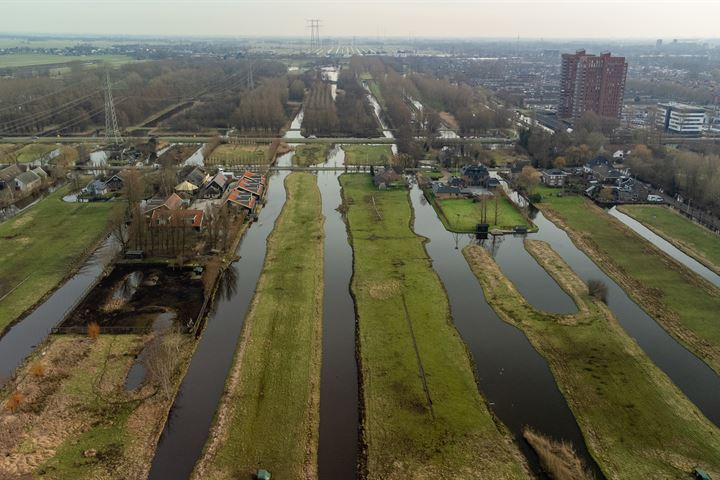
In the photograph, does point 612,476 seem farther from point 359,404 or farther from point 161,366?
point 161,366

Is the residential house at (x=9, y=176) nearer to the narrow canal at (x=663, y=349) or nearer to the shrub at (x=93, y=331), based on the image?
the shrub at (x=93, y=331)


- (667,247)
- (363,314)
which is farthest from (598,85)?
(363,314)

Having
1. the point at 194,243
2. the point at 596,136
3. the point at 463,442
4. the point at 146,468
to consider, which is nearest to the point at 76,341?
the point at 146,468

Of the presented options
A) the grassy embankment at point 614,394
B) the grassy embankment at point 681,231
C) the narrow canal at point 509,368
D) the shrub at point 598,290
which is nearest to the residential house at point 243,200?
the narrow canal at point 509,368

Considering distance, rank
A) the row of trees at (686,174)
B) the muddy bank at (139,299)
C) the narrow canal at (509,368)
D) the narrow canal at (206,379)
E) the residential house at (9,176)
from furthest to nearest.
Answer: the residential house at (9,176), the row of trees at (686,174), the muddy bank at (139,299), the narrow canal at (509,368), the narrow canal at (206,379)

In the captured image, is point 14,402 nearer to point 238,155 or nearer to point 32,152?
point 238,155

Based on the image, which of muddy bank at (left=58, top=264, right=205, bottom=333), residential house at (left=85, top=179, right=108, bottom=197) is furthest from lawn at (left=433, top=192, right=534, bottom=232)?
residential house at (left=85, top=179, right=108, bottom=197)

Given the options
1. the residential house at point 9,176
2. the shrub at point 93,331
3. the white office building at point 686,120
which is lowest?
the shrub at point 93,331
